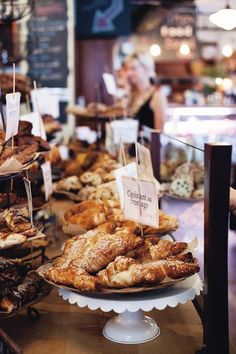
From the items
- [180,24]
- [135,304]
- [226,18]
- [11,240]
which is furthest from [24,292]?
[180,24]

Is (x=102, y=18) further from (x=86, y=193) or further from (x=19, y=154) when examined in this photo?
(x=19, y=154)

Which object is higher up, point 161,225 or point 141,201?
point 141,201

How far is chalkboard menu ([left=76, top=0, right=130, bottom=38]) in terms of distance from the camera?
6.71 m

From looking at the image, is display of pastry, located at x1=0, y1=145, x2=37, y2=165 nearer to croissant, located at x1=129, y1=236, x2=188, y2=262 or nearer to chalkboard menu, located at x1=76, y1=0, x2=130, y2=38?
croissant, located at x1=129, y1=236, x2=188, y2=262

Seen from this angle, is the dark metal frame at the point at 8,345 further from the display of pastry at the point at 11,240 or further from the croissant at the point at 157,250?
the croissant at the point at 157,250

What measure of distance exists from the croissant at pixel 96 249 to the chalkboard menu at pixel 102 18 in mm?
4971

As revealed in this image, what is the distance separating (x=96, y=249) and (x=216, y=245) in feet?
1.54

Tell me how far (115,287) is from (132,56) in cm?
401

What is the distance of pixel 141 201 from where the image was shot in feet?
6.97

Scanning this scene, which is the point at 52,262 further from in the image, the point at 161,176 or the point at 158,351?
the point at 161,176

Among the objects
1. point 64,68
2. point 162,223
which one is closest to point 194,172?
point 162,223

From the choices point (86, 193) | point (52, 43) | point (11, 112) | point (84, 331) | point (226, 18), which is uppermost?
point (226, 18)

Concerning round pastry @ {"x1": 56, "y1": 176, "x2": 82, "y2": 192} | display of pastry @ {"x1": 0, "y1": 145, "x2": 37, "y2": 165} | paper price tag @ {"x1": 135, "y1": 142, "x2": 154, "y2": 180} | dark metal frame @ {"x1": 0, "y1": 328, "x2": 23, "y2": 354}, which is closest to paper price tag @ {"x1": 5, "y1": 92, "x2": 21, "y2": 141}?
display of pastry @ {"x1": 0, "y1": 145, "x2": 37, "y2": 165}

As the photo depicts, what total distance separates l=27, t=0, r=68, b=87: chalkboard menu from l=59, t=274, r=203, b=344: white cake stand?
4711 millimetres
